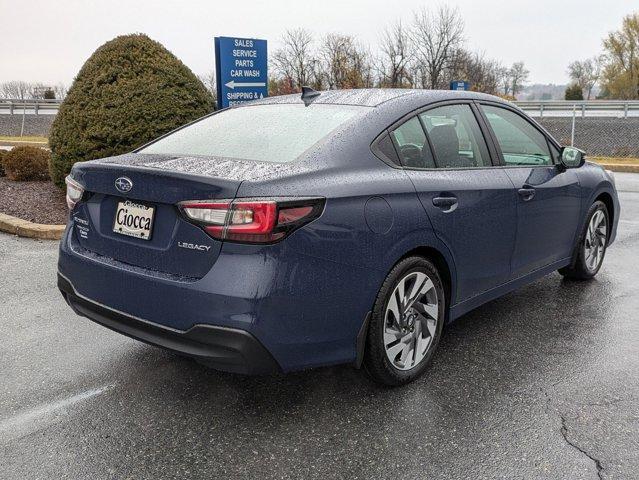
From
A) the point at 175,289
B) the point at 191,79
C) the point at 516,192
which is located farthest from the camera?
the point at 191,79

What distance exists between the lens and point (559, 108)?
87.9ft

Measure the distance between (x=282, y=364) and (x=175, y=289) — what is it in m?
0.56

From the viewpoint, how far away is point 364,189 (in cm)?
283

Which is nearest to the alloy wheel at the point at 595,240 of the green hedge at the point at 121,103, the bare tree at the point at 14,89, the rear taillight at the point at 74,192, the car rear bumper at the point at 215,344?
the car rear bumper at the point at 215,344

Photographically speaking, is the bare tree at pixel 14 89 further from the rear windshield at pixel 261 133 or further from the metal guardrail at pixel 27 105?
the rear windshield at pixel 261 133

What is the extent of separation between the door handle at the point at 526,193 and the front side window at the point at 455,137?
1.02ft

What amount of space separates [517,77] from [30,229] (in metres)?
74.2

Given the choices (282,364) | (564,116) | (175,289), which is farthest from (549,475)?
(564,116)

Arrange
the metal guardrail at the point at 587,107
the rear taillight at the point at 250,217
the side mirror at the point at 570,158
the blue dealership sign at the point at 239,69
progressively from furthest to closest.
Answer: the metal guardrail at the point at 587,107
the blue dealership sign at the point at 239,69
the side mirror at the point at 570,158
the rear taillight at the point at 250,217

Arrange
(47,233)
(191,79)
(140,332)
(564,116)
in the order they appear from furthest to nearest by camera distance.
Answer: (564,116), (191,79), (47,233), (140,332)

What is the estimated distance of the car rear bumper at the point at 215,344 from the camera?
8.28ft

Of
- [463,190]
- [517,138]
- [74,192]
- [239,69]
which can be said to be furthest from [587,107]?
[74,192]

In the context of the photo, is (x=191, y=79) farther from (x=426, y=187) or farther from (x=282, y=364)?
(x=282, y=364)

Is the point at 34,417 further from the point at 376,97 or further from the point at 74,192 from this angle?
the point at 376,97
